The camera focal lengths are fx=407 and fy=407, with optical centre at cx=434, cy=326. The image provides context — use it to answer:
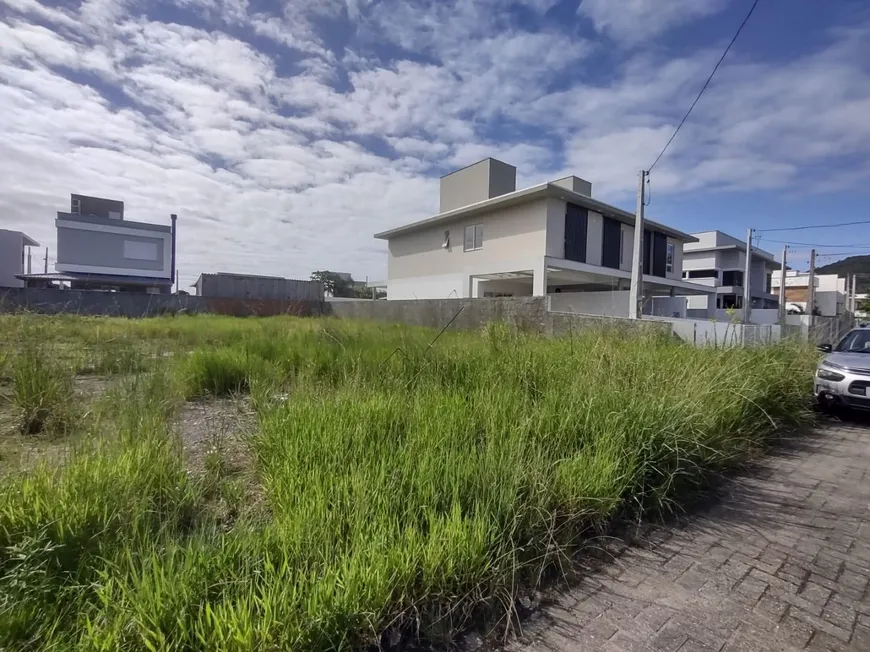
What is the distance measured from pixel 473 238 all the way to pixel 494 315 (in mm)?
8020

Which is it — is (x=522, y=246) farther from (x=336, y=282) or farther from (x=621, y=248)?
(x=336, y=282)

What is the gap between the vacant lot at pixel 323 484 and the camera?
1.51 m

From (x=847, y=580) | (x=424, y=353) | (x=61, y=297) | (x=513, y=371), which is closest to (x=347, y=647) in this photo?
(x=847, y=580)

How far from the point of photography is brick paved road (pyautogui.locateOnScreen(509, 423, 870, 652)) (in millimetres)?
1779

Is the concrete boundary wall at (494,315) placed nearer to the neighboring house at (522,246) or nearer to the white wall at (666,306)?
the neighboring house at (522,246)

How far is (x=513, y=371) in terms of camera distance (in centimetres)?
436

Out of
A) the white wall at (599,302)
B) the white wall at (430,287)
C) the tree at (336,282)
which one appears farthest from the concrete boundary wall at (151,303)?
the tree at (336,282)

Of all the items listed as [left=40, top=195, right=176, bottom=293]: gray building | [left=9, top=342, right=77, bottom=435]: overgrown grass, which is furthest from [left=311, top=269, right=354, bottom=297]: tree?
[left=9, top=342, right=77, bottom=435]: overgrown grass

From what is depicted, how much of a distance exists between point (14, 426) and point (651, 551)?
487 cm

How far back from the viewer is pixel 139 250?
125 feet

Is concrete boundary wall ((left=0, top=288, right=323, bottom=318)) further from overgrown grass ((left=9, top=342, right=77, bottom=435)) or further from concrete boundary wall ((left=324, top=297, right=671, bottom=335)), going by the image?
overgrown grass ((left=9, top=342, right=77, bottom=435))

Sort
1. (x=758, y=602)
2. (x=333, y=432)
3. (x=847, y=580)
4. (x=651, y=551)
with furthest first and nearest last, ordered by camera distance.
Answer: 1. (x=333, y=432)
2. (x=651, y=551)
3. (x=847, y=580)
4. (x=758, y=602)

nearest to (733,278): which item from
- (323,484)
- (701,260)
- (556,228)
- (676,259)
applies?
(701,260)

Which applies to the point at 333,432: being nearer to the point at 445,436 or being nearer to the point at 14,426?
the point at 445,436
